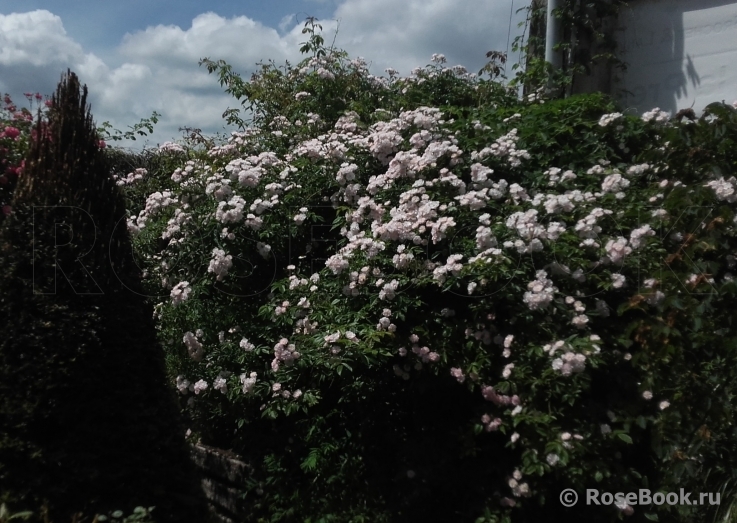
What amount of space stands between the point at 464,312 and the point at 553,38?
4.02 metres

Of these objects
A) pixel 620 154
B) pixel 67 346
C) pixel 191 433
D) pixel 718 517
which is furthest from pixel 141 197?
pixel 718 517

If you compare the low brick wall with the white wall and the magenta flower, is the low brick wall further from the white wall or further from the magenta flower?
the white wall

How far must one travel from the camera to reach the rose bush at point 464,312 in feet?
11.1

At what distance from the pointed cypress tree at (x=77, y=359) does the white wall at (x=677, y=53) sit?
4505 mm

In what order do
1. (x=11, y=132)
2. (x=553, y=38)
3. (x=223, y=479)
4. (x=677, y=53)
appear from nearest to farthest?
1. (x=223, y=479)
2. (x=11, y=132)
3. (x=677, y=53)
4. (x=553, y=38)

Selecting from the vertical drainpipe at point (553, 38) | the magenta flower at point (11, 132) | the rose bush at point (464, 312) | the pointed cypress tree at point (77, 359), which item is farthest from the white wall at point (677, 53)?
the magenta flower at point (11, 132)

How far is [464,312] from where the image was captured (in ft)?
12.5

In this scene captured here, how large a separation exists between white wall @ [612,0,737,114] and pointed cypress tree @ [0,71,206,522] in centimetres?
450

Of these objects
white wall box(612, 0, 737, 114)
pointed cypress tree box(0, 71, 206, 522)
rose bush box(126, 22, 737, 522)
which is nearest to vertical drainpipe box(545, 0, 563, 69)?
white wall box(612, 0, 737, 114)

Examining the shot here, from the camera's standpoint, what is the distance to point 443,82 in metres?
6.54

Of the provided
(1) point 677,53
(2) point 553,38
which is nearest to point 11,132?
(2) point 553,38

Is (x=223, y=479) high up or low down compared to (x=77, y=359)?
down

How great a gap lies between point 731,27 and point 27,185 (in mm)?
5748

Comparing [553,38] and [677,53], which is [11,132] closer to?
[553,38]
